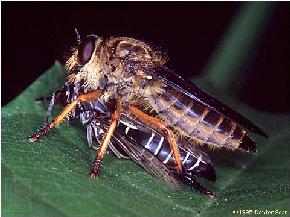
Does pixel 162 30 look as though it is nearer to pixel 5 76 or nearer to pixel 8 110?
pixel 5 76

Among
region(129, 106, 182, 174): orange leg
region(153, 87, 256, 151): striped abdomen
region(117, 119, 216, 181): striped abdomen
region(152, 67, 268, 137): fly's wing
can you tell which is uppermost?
region(152, 67, 268, 137): fly's wing

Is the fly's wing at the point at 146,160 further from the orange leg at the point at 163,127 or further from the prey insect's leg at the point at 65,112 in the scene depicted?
the prey insect's leg at the point at 65,112

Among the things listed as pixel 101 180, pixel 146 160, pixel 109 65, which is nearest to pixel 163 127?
pixel 146 160

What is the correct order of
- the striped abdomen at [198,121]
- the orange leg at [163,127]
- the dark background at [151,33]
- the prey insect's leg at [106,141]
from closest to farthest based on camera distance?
the prey insect's leg at [106,141] → the orange leg at [163,127] → the striped abdomen at [198,121] → the dark background at [151,33]

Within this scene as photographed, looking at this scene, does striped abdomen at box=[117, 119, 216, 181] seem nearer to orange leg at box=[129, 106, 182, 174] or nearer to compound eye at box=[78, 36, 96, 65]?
orange leg at box=[129, 106, 182, 174]

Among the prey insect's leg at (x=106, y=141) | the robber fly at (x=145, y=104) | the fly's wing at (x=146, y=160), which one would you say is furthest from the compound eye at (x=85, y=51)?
the fly's wing at (x=146, y=160)

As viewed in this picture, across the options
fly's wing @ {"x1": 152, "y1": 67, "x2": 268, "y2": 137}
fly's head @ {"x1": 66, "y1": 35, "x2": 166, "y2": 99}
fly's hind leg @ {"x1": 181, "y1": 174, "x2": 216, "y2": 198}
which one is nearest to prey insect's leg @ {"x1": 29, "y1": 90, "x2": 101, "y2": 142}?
fly's head @ {"x1": 66, "y1": 35, "x2": 166, "y2": 99}

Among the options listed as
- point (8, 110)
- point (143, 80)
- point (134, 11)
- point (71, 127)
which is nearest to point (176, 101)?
point (143, 80)
